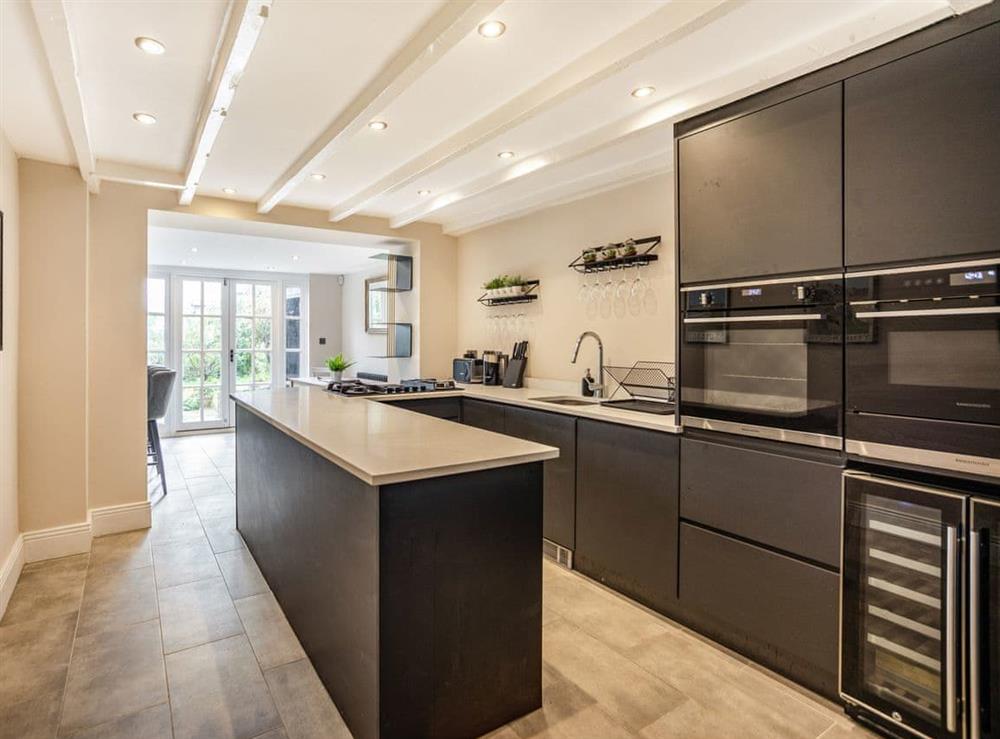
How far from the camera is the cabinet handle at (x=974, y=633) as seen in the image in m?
1.55

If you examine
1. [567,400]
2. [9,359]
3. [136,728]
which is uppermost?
[9,359]

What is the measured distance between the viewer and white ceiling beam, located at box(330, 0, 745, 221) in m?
1.71

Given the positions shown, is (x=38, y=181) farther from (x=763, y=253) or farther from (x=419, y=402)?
(x=763, y=253)

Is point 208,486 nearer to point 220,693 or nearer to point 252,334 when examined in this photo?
point 220,693

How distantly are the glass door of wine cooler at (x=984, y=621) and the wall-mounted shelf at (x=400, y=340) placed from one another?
4.34 metres

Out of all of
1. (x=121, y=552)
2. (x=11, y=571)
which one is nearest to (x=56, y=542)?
(x=121, y=552)

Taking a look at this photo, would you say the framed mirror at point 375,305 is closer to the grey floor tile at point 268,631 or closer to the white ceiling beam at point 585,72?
the white ceiling beam at point 585,72

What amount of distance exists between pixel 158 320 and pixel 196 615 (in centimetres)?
586

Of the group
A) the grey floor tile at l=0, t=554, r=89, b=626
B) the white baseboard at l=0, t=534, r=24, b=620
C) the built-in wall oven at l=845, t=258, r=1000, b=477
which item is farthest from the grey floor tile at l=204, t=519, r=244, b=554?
the built-in wall oven at l=845, t=258, r=1000, b=477

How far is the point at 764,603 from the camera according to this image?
6.86ft

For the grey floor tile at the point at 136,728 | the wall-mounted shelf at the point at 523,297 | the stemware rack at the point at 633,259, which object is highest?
the stemware rack at the point at 633,259

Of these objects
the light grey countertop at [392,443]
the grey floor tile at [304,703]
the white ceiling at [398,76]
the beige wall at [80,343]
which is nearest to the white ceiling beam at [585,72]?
the white ceiling at [398,76]

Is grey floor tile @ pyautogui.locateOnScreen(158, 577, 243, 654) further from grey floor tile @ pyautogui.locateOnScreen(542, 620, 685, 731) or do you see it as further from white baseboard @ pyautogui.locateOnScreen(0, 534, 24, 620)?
grey floor tile @ pyautogui.locateOnScreen(542, 620, 685, 731)

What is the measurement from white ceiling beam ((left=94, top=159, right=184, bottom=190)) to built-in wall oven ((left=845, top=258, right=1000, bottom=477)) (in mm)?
3760
